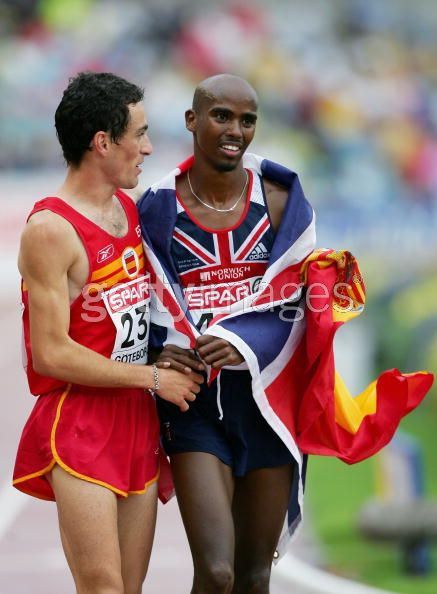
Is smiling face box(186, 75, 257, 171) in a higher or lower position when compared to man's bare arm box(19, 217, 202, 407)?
higher

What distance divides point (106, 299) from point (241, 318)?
22.3 inches

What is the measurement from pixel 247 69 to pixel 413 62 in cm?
296

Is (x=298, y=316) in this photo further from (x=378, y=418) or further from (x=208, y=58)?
(x=208, y=58)

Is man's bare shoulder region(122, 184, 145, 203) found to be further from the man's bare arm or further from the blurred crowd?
the blurred crowd

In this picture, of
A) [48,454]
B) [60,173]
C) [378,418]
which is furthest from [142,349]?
[60,173]

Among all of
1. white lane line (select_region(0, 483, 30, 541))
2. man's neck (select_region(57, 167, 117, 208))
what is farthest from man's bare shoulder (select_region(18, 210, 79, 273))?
white lane line (select_region(0, 483, 30, 541))

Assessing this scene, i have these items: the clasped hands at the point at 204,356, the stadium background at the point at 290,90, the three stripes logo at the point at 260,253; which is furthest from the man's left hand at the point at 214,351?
the stadium background at the point at 290,90

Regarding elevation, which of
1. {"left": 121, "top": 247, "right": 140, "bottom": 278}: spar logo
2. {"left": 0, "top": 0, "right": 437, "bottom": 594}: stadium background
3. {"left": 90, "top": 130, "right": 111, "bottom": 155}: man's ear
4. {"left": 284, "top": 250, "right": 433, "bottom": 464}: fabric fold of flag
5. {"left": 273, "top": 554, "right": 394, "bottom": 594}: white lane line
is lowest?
{"left": 273, "top": 554, "right": 394, "bottom": 594}: white lane line

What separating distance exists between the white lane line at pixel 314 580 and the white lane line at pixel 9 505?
1.94 metres

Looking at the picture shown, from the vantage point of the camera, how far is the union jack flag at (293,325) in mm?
4469

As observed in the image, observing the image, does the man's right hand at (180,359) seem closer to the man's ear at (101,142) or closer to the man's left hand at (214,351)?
the man's left hand at (214,351)

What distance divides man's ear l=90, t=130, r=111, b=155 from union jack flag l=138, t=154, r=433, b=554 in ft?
1.15

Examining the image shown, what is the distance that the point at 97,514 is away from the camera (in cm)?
408

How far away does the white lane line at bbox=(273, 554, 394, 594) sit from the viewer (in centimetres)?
679
